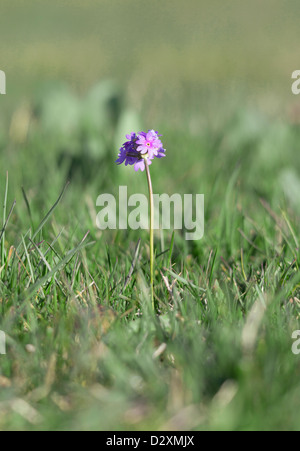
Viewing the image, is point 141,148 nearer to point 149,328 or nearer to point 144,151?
point 144,151

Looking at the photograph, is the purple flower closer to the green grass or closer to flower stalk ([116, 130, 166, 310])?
flower stalk ([116, 130, 166, 310])

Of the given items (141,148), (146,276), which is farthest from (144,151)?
(146,276)

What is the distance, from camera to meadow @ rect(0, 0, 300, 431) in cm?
111

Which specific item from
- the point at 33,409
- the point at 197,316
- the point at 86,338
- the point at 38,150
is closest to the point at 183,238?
the point at 197,316

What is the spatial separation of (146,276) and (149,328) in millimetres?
382

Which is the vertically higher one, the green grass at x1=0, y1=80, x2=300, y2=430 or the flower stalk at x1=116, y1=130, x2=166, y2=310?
the flower stalk at x1=116, y1=130, x2=166, y2=310

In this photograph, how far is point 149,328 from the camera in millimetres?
1340

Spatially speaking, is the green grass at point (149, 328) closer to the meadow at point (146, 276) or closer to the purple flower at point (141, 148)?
the meadow at point (146, 276)

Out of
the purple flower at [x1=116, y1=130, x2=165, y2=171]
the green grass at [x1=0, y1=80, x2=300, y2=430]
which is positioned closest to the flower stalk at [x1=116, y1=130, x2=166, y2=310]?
the purple flower at [x1=116, y1=130, x2=165, y2=171]

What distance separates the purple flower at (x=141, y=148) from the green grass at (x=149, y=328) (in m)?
0.23

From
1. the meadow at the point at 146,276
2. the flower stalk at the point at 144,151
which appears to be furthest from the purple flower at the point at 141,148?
the meadow at the point at 146,276

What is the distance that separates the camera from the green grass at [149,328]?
1093 millimetres

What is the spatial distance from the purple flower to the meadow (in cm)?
22
